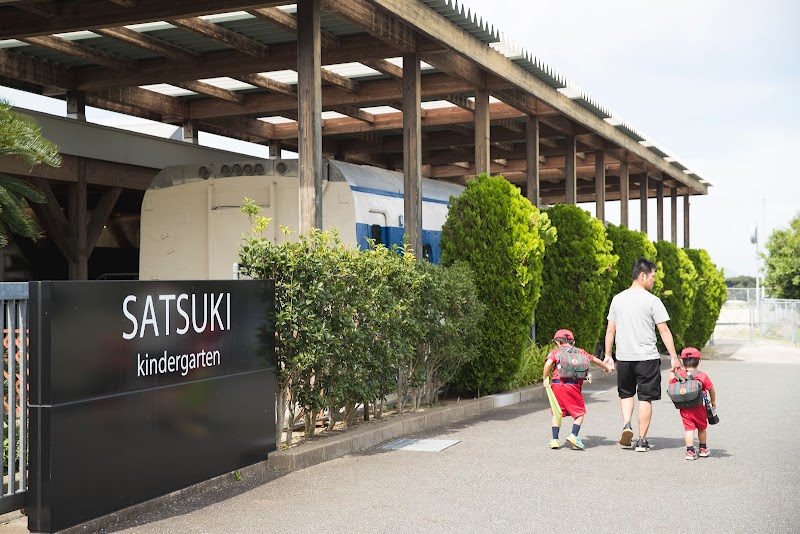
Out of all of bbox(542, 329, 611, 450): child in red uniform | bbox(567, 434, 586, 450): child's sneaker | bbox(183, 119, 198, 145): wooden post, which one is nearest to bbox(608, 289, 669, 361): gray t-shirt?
bbox(542, 329, 611, 450): child in red uniform

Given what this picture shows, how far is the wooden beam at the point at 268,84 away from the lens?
620 inches

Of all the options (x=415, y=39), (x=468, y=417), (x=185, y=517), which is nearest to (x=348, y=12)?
(x=415, y=39)

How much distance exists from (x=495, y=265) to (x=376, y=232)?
183cm

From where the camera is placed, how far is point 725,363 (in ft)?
74.6

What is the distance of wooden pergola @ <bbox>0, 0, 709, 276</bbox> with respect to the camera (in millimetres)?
A: 11148

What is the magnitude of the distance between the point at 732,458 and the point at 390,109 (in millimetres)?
12614

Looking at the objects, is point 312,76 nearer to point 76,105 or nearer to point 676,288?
point 76,105

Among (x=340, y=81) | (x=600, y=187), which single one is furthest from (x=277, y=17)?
(x=600, y=187)

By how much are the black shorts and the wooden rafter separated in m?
9.58

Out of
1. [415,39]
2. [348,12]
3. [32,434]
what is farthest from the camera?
[415,39]

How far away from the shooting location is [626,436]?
930 cm

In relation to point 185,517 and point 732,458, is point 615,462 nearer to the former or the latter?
point 732,458

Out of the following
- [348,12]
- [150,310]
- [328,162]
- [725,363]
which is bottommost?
[725,363]

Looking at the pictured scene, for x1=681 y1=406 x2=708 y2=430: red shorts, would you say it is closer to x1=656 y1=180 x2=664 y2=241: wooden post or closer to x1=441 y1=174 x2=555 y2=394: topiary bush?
x1=441 y1=174 x2=555 y2=394: topiary bush
